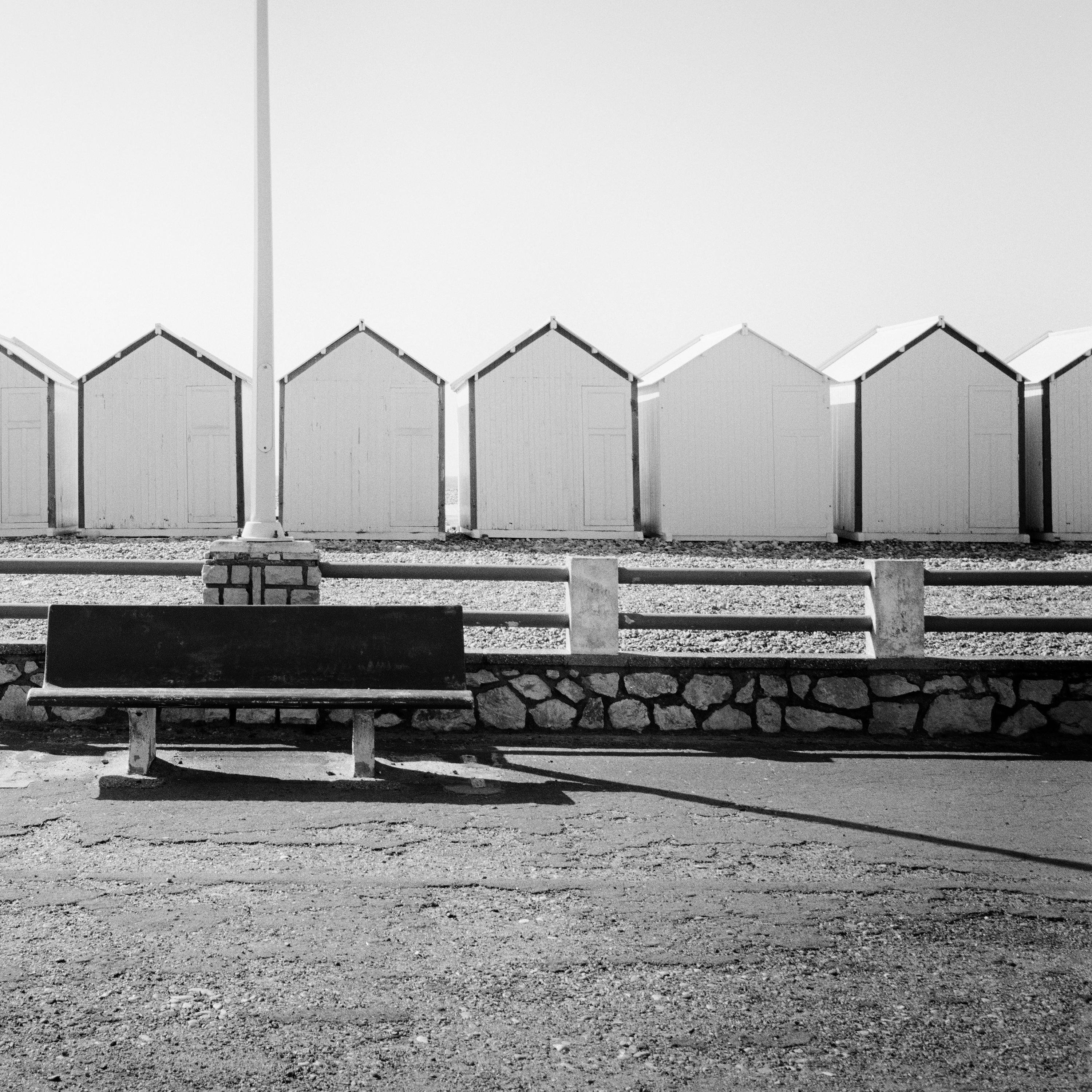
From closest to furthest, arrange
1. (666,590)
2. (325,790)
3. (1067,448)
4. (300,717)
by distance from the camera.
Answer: (325,790) < (300,717) < (666,590) < (1067,448)

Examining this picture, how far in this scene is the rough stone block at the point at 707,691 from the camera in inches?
258

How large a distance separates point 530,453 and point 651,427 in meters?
2.27

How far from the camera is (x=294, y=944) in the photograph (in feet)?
10.5

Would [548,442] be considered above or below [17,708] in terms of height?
above

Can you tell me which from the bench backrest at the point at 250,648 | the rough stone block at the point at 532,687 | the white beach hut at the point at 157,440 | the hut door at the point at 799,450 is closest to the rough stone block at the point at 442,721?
the rough stone block at the point at 532,687

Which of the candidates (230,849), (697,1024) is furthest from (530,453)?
(697,1024)

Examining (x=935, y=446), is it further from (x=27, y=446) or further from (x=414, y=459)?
(x=27, y=446)

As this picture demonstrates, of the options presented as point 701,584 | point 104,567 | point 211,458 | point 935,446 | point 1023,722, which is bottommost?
point 1023,722

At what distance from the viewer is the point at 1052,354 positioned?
19188 mm

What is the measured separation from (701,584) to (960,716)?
1.75m

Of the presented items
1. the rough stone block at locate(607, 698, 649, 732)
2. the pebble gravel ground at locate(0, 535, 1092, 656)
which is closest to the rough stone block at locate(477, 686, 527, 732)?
the rough stone block at locate(607, 698, 649, 732)

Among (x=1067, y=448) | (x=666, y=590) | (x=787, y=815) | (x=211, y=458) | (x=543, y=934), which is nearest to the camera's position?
(x=543, y=934)

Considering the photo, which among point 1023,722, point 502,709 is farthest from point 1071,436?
point 502,709

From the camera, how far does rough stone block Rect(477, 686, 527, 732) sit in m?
6.50
